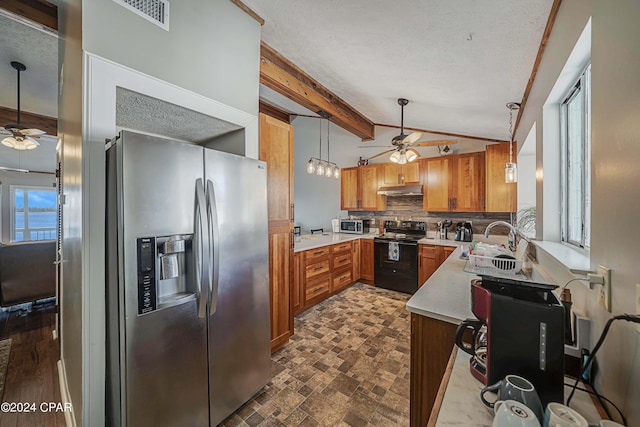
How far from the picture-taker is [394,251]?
4137 millimetres

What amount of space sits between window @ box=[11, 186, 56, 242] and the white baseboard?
5712 mm

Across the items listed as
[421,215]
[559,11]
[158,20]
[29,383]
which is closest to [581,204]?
[559,11]

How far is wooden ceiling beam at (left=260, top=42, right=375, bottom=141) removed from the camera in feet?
7.65

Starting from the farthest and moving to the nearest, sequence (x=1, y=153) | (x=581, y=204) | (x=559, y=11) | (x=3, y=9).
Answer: (x=1, y=153)
(x=3, y=9)
(x=581, y=204)
(x=559, y=11)

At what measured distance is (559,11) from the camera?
1232mm

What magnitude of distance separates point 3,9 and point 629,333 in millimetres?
3459

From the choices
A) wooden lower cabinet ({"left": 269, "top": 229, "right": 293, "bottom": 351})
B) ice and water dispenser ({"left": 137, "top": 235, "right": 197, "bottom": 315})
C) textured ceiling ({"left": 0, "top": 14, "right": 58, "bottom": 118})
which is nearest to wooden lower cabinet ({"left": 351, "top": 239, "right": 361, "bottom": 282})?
wooden lower cabinet ({"left": 269, "top": 229, "right": 293, "bottom": 351})

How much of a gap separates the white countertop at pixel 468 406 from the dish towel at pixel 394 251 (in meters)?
3.27

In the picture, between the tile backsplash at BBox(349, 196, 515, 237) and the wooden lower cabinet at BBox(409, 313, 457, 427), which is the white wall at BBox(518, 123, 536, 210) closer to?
the tile backsplash at BBox(349, 196, 515, 237)

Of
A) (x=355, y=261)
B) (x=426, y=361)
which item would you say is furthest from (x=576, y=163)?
(x=355, y=261)

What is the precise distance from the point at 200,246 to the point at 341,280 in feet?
9.94

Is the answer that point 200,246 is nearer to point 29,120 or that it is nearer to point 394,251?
point 394,251

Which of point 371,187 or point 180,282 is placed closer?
point 180,282

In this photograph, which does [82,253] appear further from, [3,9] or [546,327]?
[546,327]
